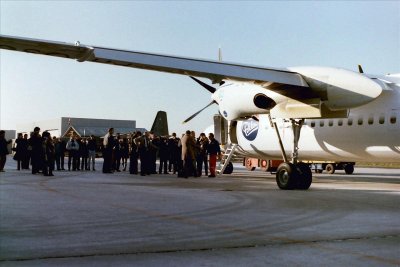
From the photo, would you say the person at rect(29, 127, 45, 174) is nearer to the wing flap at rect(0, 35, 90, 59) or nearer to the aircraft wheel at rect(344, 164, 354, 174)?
the wing flap at rect(0, 35, 90, 59)

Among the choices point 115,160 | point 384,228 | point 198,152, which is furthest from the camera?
point 115,160

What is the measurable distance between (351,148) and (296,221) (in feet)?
26.6

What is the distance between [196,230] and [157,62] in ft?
17.3

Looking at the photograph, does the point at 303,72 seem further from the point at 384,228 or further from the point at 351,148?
the point at 384,228

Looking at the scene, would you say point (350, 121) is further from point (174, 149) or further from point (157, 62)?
point (174, 149)

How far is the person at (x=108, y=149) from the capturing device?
22.1 m

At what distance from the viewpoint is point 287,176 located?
14008 millimetres

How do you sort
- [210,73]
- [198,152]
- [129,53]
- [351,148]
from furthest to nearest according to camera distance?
1. [198,152]
2. [351,148]
3. [210,73]
4. [129,53]

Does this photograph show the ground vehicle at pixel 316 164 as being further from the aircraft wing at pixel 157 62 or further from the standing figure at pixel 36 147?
the aircraft wing at pixel 157 62

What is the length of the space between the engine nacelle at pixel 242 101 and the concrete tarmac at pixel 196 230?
3776 millimetres

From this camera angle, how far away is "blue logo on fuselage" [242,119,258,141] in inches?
756

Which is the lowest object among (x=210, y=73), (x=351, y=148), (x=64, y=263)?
(x=64, y=263)

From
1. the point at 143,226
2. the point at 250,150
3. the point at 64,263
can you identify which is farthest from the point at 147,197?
the point at 250,150

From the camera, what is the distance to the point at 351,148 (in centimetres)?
1534
